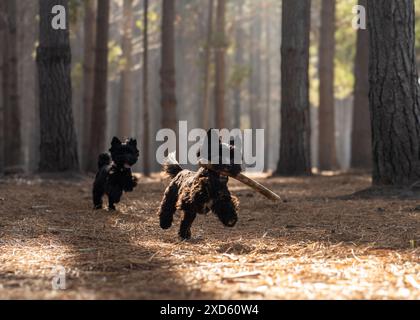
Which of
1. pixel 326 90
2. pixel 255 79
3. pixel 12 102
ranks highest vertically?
pixel 255 79

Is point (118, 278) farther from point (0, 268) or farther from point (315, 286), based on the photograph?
point (315, 286)

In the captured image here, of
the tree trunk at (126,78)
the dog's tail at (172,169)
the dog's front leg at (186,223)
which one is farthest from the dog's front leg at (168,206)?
the tree trunk at (126,78)

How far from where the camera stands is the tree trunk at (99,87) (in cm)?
1638

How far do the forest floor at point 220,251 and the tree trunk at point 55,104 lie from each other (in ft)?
10.3

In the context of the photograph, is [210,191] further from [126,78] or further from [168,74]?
[126,78]

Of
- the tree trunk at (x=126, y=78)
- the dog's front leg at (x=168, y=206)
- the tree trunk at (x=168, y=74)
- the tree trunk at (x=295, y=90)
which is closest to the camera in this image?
the dog's front leg at (x=168, y=206)

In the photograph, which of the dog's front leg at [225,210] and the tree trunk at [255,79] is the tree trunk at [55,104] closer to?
the dog's front leg at [225,210]

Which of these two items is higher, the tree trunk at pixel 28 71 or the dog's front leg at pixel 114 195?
the tree trunk at pixel 28 71

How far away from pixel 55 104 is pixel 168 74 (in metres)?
5.78

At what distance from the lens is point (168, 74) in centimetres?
1858

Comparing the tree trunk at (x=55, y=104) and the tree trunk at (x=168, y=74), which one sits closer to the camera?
the tree trunk at (x=55, y=104)

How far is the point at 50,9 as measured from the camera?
A: 13031 mm

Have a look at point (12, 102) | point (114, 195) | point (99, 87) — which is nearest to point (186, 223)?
point (114, 195)

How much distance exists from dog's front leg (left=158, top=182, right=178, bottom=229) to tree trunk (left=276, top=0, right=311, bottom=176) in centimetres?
884
